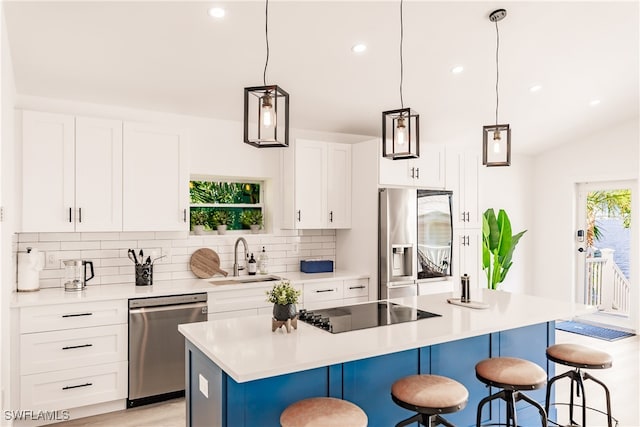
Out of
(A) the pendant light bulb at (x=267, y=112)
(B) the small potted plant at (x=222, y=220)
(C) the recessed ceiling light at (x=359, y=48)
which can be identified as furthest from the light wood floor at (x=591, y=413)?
(C) the recessed ceiling light at (x=359, y=48)

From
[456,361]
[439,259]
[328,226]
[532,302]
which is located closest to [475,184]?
[439,259]

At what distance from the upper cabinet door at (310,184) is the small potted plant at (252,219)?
544 millimetres

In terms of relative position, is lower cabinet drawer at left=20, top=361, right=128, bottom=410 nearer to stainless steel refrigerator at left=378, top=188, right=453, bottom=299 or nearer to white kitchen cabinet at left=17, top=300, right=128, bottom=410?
white kitchen cabinet at left=17, top=300, right=128, bottom=410

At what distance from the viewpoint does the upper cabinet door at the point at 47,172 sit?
11.3 ft

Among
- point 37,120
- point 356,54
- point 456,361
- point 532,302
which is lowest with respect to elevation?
point 456,361

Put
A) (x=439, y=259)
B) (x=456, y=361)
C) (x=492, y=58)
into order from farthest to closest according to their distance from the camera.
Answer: (x=439, y=259), (x=492, y=58), (x=456, y=361)

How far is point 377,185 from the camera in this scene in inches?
186

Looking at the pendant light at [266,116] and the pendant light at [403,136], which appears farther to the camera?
the pendant light at [403,136]

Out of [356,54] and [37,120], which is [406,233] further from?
[37,120]

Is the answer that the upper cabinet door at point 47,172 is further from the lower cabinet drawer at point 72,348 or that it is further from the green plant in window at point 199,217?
the green plant in window at point 199,217

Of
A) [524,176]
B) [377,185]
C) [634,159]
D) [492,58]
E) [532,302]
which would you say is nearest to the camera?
[532,302]

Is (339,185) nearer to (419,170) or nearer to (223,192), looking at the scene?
(419,170)

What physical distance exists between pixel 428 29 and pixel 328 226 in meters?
2.27

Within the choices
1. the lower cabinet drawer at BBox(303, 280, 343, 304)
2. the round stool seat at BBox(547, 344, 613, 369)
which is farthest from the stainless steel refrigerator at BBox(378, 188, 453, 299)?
the round stool seat at BBox(547, 344, 613, 369)
